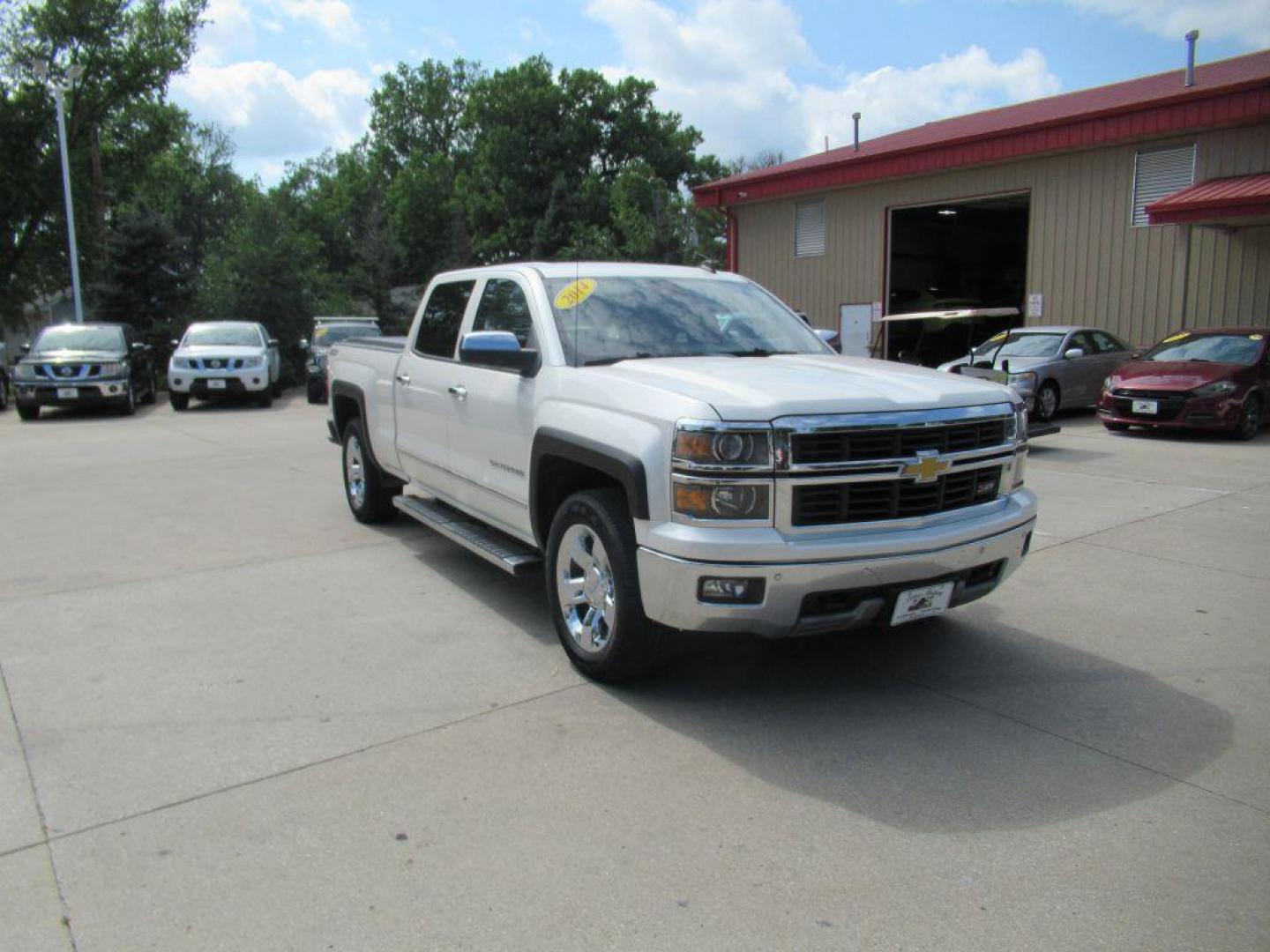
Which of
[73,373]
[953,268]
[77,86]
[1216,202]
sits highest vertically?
[77,86]

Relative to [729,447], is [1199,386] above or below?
below

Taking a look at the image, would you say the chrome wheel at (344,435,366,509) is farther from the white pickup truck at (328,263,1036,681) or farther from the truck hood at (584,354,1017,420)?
the truck hood at (584,354,1017,420)

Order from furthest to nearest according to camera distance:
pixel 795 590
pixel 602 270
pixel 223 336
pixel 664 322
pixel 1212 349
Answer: pixel 223 336 < pixel 1212 349 < pixel 602 270 < pixel 664 322 < pixel 795 590

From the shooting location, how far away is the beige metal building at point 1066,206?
1609 cm

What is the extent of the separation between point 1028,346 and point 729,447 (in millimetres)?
13284

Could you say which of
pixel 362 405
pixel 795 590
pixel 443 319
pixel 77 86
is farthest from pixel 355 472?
pixel 77 86

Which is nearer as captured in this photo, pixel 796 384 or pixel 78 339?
pixel 796 384

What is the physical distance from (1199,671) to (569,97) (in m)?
51.6

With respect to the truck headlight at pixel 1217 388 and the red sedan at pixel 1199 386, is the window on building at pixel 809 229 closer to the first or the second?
the red sedan at pixel 1199 386

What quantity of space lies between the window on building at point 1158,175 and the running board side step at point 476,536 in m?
14.5

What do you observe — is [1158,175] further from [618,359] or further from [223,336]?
[223,336]

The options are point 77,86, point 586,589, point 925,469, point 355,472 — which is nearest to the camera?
point 925,469

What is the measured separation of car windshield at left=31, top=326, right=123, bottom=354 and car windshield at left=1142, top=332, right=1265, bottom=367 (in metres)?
16.9

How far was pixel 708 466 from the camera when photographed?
3848 mm
